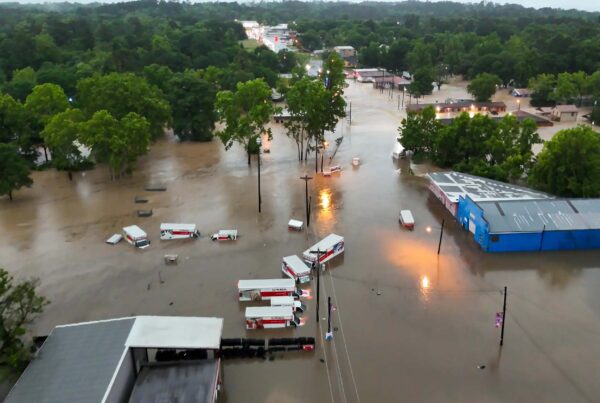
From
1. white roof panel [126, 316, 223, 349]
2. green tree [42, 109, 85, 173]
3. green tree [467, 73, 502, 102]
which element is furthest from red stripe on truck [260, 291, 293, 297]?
green tree [467, 73, 502, 102]

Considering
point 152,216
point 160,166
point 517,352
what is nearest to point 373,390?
point 517,352

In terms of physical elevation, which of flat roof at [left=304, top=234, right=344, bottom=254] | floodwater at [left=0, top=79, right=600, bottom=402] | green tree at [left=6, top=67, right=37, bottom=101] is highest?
green tree at [left=6, top=67, right=37, bottom=101]

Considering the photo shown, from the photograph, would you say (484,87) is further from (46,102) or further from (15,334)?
(15,334)

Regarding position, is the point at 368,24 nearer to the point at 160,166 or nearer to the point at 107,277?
the point at 160,166

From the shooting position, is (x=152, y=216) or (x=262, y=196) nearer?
(x=152, y=216)

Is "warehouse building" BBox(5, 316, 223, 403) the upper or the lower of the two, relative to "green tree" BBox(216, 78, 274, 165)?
lower

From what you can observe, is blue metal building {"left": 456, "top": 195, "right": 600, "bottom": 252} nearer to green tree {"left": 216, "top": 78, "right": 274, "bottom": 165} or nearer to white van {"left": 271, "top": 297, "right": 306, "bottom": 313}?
white van {"left": 271, "top": 297, "right": 306, "bottom": 313}

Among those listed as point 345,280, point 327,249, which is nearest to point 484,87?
point 327,249
